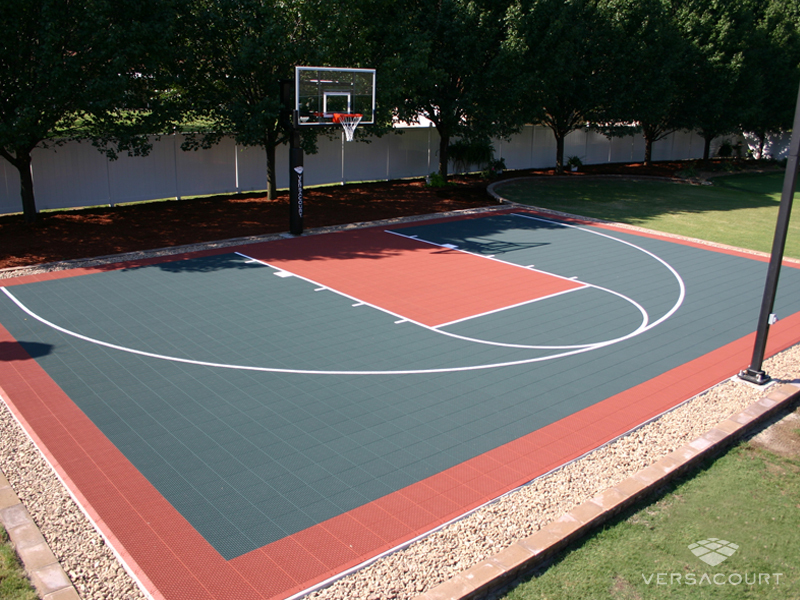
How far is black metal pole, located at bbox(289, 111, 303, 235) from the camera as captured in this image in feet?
58.6

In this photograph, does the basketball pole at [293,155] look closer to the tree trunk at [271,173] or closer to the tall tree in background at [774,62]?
the tree trunk at [271,173]

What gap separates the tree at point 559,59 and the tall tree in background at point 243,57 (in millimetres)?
8221

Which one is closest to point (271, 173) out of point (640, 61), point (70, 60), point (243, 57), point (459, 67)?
point (243, 57)

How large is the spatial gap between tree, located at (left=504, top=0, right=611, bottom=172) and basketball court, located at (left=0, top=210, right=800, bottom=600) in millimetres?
11587

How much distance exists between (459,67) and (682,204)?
1018cm

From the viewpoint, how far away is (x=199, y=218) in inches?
813

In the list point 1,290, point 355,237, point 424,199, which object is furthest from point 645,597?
point 424,199

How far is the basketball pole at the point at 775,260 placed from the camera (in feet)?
28.0

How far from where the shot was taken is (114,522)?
21.4 feet

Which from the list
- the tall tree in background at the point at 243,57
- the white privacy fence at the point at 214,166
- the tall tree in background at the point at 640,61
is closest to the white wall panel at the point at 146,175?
the white privacy fence at the point at 214,166

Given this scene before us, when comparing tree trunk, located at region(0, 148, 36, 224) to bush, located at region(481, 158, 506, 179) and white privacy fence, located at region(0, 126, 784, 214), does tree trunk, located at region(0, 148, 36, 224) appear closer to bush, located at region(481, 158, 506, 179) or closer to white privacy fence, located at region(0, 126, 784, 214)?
white privacy fence, located at region(0, 126, 784, 214)

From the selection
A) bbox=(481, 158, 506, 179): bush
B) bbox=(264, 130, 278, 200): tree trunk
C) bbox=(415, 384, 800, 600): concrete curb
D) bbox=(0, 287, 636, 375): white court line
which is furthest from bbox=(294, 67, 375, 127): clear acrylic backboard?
bbox=(415, 384, 800, 600): concrete curb

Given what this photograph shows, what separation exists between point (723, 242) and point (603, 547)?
51.0 ft

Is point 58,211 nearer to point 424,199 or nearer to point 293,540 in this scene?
point 424,199
